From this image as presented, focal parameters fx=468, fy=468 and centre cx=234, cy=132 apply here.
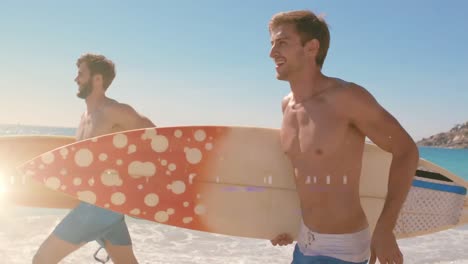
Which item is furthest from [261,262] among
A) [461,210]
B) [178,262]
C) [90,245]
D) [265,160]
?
[265,160]

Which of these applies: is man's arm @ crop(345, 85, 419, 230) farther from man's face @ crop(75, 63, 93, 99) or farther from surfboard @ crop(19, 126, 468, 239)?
man's face @ crop(75, 63, 93, 99)

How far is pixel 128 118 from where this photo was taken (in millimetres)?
3115

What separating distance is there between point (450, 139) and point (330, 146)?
10827 centimetres

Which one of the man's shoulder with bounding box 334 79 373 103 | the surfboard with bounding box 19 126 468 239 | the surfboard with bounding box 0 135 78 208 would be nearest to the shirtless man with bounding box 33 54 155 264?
the surfboard with bounding box 19 126 468 239

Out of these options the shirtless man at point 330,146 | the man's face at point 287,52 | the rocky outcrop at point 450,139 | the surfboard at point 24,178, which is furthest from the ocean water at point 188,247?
the rocky outcrop at point 450,139

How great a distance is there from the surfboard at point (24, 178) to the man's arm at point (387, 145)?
279 cm

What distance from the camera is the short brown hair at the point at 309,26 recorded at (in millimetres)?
1855

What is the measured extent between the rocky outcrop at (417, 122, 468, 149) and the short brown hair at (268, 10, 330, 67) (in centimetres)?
10170

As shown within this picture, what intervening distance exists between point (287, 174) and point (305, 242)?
2.15ft

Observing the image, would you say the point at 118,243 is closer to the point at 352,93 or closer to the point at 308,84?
the point at 308,84

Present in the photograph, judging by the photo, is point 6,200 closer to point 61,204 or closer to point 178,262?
point 61,204

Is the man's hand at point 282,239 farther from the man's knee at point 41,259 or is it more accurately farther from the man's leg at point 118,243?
the man's knee at point 41,259

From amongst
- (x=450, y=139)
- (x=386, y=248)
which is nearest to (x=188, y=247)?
(x=386, y=248)

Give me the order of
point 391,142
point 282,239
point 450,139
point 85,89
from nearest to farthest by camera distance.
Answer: point 391,142 → point 282,239 → point 85,89 → point 450,139
